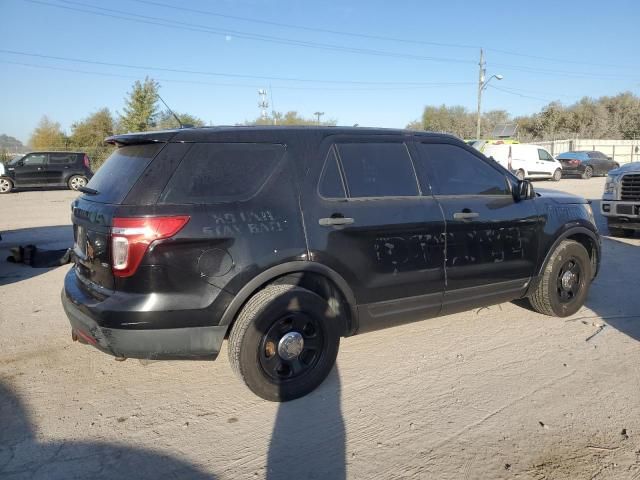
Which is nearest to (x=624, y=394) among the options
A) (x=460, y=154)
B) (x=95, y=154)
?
(x=460, y=154)

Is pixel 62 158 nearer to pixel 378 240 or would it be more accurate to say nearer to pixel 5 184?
pixel 5 184

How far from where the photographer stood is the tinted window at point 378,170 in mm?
3602

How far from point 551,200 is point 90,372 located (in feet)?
14.3

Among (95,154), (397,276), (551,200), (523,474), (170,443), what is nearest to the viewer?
(523,474)

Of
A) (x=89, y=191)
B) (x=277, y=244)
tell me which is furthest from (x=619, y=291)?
(x=89, y=191)

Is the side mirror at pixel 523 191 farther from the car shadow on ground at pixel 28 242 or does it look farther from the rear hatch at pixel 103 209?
the car shadow on ground at pixel 28 242

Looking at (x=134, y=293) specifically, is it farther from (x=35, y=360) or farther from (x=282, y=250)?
(x=35, y=360)

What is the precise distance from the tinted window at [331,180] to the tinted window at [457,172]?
825mm

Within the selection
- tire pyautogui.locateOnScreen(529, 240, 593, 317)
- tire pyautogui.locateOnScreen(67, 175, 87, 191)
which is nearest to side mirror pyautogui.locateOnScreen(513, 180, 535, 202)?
tire pyautogui.locateOnScreen(529, 240, 593, 317)

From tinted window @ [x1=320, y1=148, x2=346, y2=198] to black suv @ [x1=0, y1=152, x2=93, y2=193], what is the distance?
753 inches

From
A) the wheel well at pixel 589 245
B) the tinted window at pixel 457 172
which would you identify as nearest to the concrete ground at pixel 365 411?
the wheel well at pixel 589 245

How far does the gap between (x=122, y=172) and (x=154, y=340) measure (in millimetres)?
1133

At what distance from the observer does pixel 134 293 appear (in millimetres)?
2889

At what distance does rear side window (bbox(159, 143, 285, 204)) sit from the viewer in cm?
302
